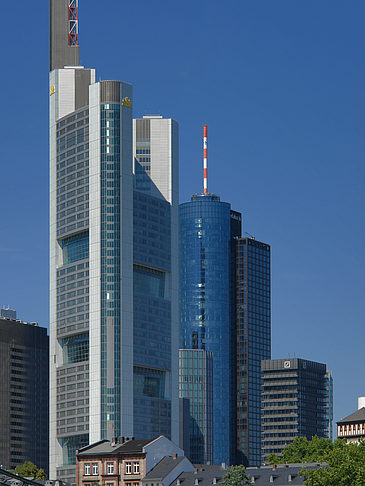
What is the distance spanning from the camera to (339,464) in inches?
5477

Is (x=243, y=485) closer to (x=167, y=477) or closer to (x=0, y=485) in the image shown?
(x=167, y=477)

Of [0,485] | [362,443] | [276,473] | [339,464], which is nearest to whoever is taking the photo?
[0,485]

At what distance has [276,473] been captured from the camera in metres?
187

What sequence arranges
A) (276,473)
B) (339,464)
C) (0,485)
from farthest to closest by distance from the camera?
(276,473) < (339,464) < (0,485)

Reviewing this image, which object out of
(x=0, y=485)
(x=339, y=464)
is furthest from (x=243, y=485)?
(x=0, y=485)

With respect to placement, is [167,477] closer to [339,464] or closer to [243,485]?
[243,485]

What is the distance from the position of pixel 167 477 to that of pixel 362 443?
43641 mm

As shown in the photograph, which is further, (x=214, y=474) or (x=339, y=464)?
(x=214, y=474)

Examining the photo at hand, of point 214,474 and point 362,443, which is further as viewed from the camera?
point 214,474

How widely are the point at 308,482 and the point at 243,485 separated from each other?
2651 centimetres

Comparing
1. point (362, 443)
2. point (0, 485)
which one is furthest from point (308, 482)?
point (0, 485)

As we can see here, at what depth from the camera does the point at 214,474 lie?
19212cm

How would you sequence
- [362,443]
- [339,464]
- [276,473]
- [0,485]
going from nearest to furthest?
1. [0,485]
2. [339,464]
3. [362,443]
4. [276,473]

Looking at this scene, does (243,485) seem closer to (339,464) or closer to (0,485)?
(339,464)
